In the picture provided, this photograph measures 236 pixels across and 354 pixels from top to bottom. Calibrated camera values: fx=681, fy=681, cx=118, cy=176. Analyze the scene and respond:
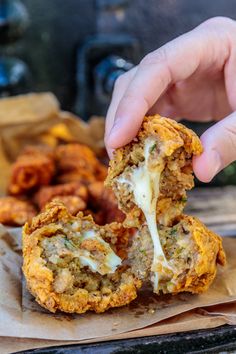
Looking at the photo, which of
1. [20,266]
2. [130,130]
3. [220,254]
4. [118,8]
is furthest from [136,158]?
[118,8]

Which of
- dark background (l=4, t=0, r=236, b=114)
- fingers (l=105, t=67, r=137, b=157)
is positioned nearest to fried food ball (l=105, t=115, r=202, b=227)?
fingers (l=105, t=67, r=137, b=157)

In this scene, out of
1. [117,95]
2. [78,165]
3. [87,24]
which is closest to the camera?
[117,95]

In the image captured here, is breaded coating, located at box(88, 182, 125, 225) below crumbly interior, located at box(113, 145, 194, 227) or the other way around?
below

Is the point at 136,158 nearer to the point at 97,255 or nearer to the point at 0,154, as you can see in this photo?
the point at 97,255

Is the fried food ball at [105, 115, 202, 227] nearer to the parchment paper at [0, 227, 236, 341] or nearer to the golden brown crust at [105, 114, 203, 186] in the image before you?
the golden brown crust at [105, 114, 203, 186]

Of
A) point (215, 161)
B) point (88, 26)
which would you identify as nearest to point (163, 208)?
point (215, 161)

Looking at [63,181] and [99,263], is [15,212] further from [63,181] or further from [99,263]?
[99,263]
